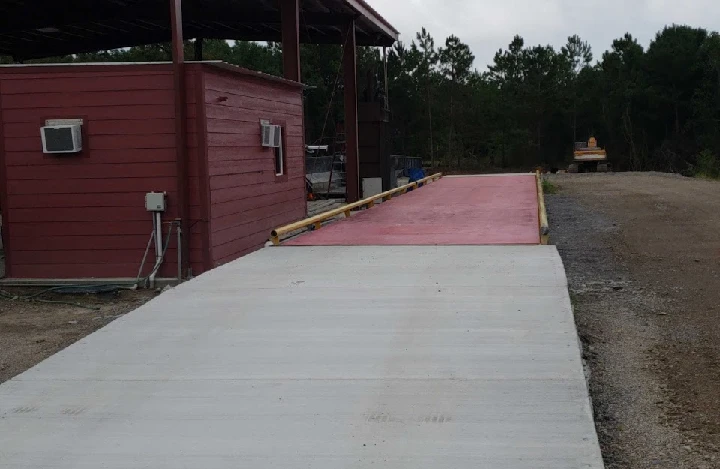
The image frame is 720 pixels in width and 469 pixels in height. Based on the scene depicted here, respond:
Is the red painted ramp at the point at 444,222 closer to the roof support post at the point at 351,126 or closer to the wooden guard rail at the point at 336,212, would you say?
the wooden guard rail at the point at 336,212

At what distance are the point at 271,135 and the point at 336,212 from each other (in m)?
3.12

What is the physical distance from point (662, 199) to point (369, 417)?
66.7 feet

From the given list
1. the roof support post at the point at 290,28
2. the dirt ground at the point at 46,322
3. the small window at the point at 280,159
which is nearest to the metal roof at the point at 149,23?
the roof support post at the point at 290,28

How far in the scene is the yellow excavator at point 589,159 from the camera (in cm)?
4681

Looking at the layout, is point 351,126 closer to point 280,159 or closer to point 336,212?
point 280,159

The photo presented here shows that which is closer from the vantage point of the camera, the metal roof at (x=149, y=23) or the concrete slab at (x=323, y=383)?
the concrete slab at (x=323, y=383)

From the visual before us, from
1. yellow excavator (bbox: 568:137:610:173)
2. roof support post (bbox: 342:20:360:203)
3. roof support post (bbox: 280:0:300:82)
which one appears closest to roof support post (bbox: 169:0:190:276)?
roof support post (bbox: 280:0:300:82)

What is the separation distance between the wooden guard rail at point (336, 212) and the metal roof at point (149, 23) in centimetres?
413

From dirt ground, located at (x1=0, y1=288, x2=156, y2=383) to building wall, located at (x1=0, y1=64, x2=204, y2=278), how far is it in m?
0.60

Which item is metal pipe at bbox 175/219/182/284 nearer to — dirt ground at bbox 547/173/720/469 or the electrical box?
the electrical box

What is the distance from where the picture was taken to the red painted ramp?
29.2 feet

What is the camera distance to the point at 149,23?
1891cm

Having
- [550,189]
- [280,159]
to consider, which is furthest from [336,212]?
[550,189]

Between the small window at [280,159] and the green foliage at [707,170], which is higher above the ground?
the small window at [280,159]
